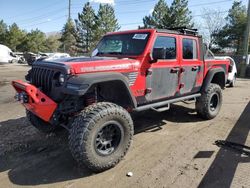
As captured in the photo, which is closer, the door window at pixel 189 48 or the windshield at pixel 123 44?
the windshield at pixel 123 44

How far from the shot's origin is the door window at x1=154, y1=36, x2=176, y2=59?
201 inches

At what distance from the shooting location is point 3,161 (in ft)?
14.1

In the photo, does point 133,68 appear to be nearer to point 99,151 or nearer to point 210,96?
point 99,151

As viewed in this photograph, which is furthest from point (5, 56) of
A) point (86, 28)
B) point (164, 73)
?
point (164, 73)

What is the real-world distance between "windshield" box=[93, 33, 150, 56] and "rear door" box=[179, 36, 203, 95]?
1124mm

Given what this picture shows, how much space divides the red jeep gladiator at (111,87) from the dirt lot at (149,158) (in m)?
0.34

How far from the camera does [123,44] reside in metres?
5.29

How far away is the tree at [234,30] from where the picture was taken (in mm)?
34412

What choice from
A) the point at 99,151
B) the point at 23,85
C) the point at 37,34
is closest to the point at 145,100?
the point at 99,151

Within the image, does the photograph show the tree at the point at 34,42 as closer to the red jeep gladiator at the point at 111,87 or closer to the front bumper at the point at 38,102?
the red jeep gladiator at the point at 111,87

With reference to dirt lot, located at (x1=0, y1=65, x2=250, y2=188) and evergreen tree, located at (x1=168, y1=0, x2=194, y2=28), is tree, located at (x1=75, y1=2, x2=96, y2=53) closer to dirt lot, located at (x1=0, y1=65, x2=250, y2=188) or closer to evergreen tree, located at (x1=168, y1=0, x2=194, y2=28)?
evergreen tree, located at (x1=168, y1=0, x2=194, y2=28)

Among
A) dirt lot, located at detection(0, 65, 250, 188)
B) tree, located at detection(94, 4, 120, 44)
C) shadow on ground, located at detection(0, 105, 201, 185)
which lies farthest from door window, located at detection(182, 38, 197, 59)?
tree, located at detection(94, 4, 120, 44)

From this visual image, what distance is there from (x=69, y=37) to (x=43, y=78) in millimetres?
46256

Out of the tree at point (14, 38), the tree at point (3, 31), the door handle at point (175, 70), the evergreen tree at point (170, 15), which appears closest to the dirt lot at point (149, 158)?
the door handle at point (175, 70)
